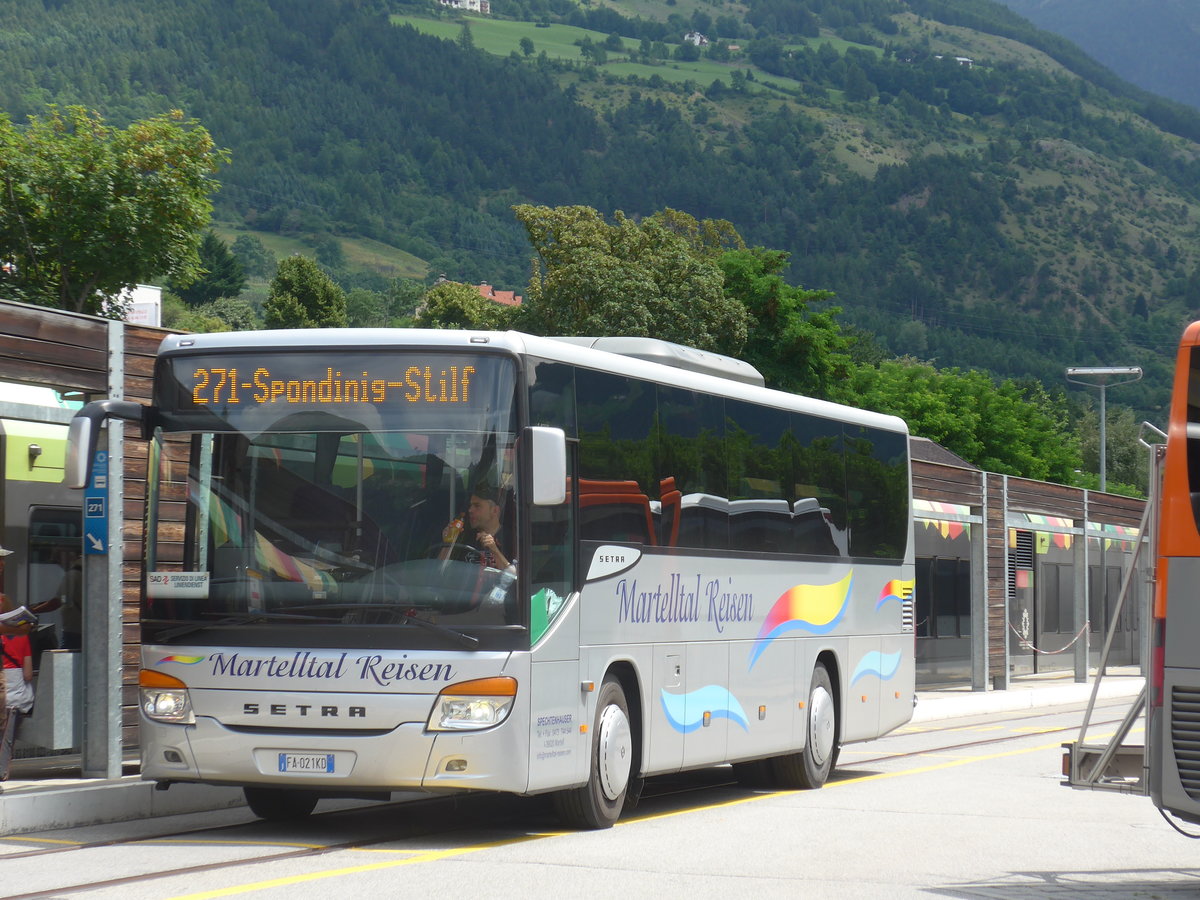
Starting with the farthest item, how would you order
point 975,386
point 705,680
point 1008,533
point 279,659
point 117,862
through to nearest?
point 975,386, point 1008,533, point 705,680, point 279,659, point 117,862

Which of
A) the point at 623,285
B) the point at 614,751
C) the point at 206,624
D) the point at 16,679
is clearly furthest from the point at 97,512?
the point at 623,285

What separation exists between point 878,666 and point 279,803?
22.9ft

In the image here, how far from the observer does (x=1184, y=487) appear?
8.76 meters

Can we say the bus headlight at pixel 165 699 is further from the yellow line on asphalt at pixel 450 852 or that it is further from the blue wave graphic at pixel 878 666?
the blue wave graphic at pixel 878 666

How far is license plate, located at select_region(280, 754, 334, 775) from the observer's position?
405 inches

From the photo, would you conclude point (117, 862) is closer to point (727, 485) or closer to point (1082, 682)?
point (727, 485)

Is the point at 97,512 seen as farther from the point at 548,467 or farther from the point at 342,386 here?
the point at 548,467

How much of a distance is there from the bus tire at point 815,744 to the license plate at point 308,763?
230 inches

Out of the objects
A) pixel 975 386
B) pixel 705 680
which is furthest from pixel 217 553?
pixel 975 386

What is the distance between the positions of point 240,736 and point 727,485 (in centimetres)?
471

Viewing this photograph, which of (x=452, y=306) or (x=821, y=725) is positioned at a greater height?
(x=452, y=306)

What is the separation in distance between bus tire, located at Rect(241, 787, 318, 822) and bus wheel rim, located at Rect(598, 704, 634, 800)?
78.5 inches

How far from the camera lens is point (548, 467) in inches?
402

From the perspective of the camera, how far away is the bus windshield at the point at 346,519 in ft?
33.9
